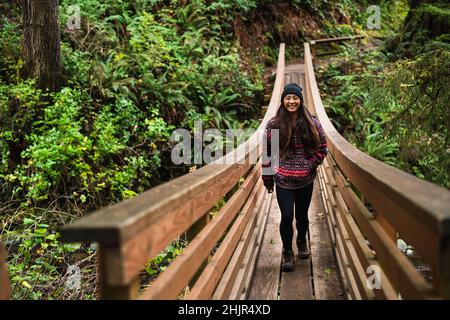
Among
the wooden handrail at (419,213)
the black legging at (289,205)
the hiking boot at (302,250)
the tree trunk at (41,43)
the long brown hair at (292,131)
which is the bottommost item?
the hiking boot at (302,250)

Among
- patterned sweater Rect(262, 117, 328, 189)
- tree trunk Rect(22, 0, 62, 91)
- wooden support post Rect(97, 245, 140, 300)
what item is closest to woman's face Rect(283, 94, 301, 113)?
patterned sweater Rect(262, 117, 328, 189)

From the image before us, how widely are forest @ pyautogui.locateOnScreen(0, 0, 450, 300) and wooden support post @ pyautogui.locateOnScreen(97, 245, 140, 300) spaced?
341cm

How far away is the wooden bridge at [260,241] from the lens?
1569 millimetres

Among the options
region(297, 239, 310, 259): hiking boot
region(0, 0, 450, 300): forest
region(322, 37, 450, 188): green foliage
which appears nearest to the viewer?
region(297, 239, 310, 259): hiking boot

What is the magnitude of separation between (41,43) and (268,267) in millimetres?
6644

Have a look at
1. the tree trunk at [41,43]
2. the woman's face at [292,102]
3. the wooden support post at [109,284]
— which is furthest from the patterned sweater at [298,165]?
A: the tree trunk at [41,43]

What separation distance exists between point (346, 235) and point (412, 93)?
278cm

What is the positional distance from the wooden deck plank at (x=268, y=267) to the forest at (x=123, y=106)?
1547 millimetres

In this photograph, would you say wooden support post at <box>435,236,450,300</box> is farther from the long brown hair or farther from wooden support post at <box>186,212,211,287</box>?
the long brown hair

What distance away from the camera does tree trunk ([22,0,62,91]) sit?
323 inches

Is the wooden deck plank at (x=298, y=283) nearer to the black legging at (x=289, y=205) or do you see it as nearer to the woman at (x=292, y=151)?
the woman at (x=292, y=151)

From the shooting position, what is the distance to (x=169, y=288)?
6.43 ft
